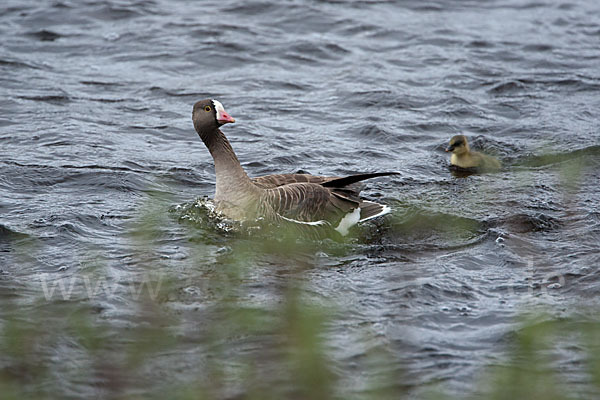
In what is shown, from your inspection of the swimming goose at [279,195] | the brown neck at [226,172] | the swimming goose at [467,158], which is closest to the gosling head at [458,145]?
the swimming goose at [467,158]

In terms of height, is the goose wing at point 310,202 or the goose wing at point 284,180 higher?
the goose wing at point 284,180

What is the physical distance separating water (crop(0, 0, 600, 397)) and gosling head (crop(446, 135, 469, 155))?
1.29 ft

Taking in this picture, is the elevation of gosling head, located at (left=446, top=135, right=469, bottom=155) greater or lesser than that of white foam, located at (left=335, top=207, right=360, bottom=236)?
greater

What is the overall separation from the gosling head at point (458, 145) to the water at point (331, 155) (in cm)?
39

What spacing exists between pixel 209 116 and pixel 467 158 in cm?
417

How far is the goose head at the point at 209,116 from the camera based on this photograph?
9648 mm

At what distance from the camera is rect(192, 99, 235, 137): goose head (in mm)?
9648

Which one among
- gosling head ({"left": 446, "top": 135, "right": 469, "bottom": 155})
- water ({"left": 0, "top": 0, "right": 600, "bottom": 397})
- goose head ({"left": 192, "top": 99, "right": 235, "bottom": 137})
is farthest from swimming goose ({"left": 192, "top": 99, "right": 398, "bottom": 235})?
gosling head ({"left": 446, "top": 135, "right": 469, "bottom": 155})

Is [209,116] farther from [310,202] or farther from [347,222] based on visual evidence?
[347,222]

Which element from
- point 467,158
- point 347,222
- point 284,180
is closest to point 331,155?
point 467,158

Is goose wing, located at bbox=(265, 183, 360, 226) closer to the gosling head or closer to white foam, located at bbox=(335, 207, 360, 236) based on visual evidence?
white foam, located at bbox=(335, 207, 360, 236)

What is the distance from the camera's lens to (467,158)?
11.9m

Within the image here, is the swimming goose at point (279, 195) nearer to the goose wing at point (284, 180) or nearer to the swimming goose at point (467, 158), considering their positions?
the goose wing at point (284, 180)

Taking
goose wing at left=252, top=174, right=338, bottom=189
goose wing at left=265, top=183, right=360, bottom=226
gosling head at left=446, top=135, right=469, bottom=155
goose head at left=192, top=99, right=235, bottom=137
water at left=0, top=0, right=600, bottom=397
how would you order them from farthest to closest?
gosling head at left=446, top=135, right=469, bottom=155, goose wing at left=252, top=174, right=338, bottom=189, goose head at left=192, top=99, right=235, bottom=137, goose wing at left=265, top=183, right=360, bottom=226, water at left=0, top=0, right=600, bottom=397
